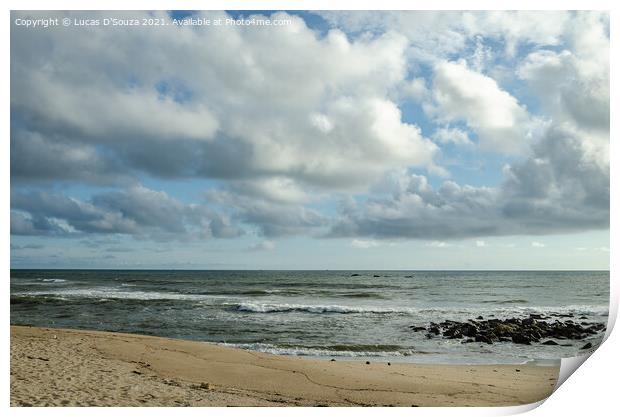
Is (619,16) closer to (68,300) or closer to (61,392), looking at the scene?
(61,392)

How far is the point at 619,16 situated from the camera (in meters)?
4.96

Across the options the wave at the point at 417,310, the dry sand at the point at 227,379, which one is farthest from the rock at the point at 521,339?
the wave at the point at 417,310

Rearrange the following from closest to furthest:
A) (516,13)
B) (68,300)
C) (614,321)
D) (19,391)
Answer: (19,391), (614,321), (516,13), (68,300)

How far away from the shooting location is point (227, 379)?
528 cm

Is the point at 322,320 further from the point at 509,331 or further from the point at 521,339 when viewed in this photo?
the point at 521,339

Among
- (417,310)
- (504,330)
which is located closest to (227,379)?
(504,330)

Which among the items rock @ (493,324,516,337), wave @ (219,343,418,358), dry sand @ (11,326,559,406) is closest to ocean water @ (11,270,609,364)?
wave @ (219,343,418,358)

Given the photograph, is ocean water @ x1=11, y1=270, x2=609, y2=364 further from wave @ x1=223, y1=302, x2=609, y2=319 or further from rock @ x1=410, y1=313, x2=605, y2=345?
rock @ x1=410, y1=313, x2=605, y2=345

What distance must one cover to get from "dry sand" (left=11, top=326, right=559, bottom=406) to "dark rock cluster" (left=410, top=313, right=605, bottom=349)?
6.37ft

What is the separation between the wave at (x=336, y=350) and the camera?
7.39m

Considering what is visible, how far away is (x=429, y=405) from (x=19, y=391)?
417cm

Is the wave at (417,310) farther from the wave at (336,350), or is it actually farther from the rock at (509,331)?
the wave at (336,350)

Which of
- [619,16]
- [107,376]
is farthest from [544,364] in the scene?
[107,376]

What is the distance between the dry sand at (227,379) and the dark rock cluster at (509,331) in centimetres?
194
